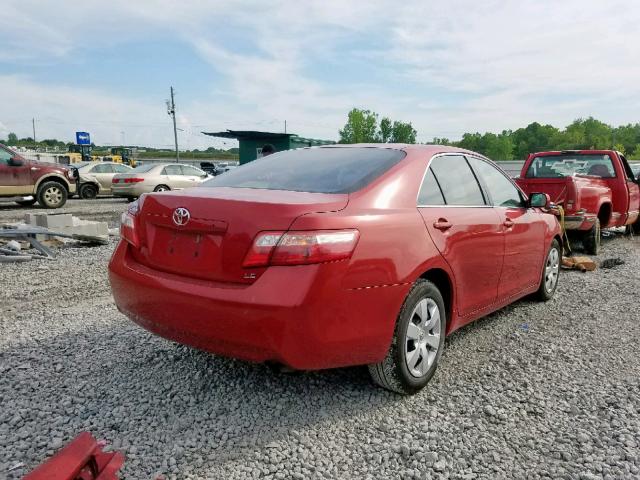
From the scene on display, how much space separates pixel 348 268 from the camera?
2469 mm

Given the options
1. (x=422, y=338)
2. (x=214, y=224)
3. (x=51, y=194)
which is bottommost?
(x=422, y=338)

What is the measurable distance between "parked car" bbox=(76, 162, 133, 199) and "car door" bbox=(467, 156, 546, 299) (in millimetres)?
17821

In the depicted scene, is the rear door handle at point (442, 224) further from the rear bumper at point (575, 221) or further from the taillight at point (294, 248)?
the rear bumper at point (575, 221)

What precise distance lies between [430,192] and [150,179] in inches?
624

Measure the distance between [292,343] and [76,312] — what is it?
2.96 meters

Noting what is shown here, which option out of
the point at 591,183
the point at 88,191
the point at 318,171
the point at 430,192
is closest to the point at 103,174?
the point at 88,191

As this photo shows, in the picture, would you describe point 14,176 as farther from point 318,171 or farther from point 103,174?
point 318,171

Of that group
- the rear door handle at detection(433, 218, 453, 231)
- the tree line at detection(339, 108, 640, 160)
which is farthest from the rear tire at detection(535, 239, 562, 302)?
the tree line at detection(339, 108, 640, 160)

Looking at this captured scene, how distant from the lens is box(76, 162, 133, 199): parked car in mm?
19641

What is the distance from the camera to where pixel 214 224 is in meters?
2.53

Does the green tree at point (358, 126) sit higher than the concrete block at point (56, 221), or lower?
higher

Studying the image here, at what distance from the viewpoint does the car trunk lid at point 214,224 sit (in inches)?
96.3

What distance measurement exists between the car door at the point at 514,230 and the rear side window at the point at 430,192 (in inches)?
30.8

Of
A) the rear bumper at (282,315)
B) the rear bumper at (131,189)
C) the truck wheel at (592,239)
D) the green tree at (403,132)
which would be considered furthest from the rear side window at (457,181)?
the green tree at (403,132)
